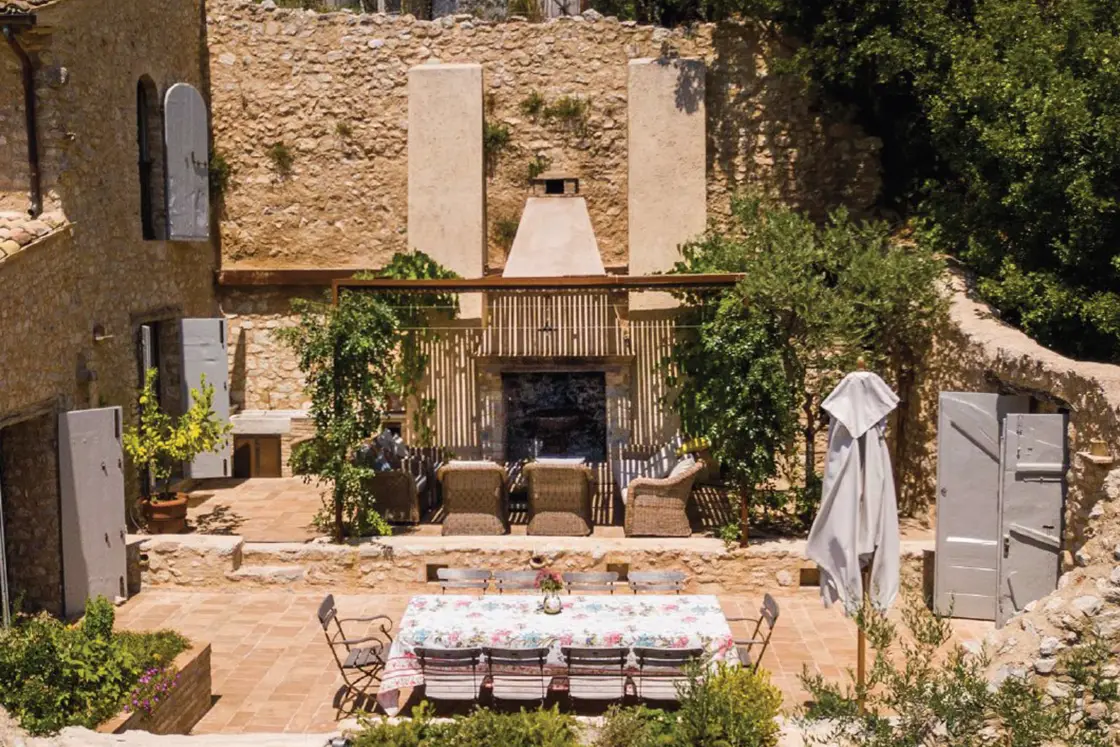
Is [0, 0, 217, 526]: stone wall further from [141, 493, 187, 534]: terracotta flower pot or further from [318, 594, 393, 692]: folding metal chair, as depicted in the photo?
[318, 594, 393, 692]: folding metal chair

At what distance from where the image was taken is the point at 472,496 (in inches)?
467

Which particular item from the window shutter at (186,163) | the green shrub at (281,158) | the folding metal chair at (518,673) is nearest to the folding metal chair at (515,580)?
the folding metal chair at (518,673)

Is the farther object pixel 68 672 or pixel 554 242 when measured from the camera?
pixel 554 242

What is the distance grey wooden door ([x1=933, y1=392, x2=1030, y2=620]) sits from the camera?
9.99 meters

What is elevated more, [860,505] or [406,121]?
[406,121]

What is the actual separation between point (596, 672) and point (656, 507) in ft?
13.5

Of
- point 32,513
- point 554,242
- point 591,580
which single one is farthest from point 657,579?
point 32,513

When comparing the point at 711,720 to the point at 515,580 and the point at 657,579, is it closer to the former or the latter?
the point at 657,579

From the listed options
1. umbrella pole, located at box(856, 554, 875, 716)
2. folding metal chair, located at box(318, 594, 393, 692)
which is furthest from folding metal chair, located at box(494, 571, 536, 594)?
umbrella pole, located at box(856, 554, 875, 716)

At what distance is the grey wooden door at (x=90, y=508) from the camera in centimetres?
1046

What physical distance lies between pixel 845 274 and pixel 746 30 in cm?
531

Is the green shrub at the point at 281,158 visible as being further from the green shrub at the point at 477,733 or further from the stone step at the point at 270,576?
the green shrub at the point at 477,733

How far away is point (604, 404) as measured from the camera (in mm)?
15523

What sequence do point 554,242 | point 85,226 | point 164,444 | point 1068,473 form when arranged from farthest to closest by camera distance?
point 554,242, point 164,444, point 85,226, point 1068,473
